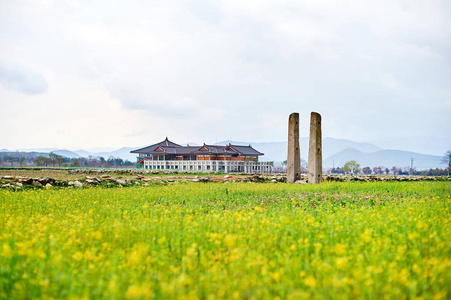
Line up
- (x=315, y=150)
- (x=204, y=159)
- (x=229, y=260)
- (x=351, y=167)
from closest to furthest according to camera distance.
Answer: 1. (x=229, y=260)
2. (x=315, y=150)
3. (x=204, y=159)
4. (x=351, y=167)

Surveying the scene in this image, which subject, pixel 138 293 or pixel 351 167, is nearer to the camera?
pixel 138 293

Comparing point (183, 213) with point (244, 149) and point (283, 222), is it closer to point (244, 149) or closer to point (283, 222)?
point (283, 222)

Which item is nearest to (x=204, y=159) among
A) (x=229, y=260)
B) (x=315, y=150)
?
(x=315, y=150)

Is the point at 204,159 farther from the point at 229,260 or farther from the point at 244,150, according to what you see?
the point at 229,260

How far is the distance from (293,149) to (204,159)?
2920 centimetres

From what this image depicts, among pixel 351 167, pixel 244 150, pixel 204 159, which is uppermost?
pixel 244 150

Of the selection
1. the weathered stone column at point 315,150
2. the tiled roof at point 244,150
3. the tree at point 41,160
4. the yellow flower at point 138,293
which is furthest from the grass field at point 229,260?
the tree at point 41,160

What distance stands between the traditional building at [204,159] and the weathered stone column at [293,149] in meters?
21.6

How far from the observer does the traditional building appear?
136ft

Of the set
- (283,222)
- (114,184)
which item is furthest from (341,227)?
(114,184)

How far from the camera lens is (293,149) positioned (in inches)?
742

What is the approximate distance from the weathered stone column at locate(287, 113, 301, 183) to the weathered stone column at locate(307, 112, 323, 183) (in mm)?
1107

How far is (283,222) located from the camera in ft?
18.5

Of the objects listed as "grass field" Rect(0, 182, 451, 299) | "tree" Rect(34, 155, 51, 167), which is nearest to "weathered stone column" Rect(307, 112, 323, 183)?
"grass field" Rect(0, 182, 451, 299)
